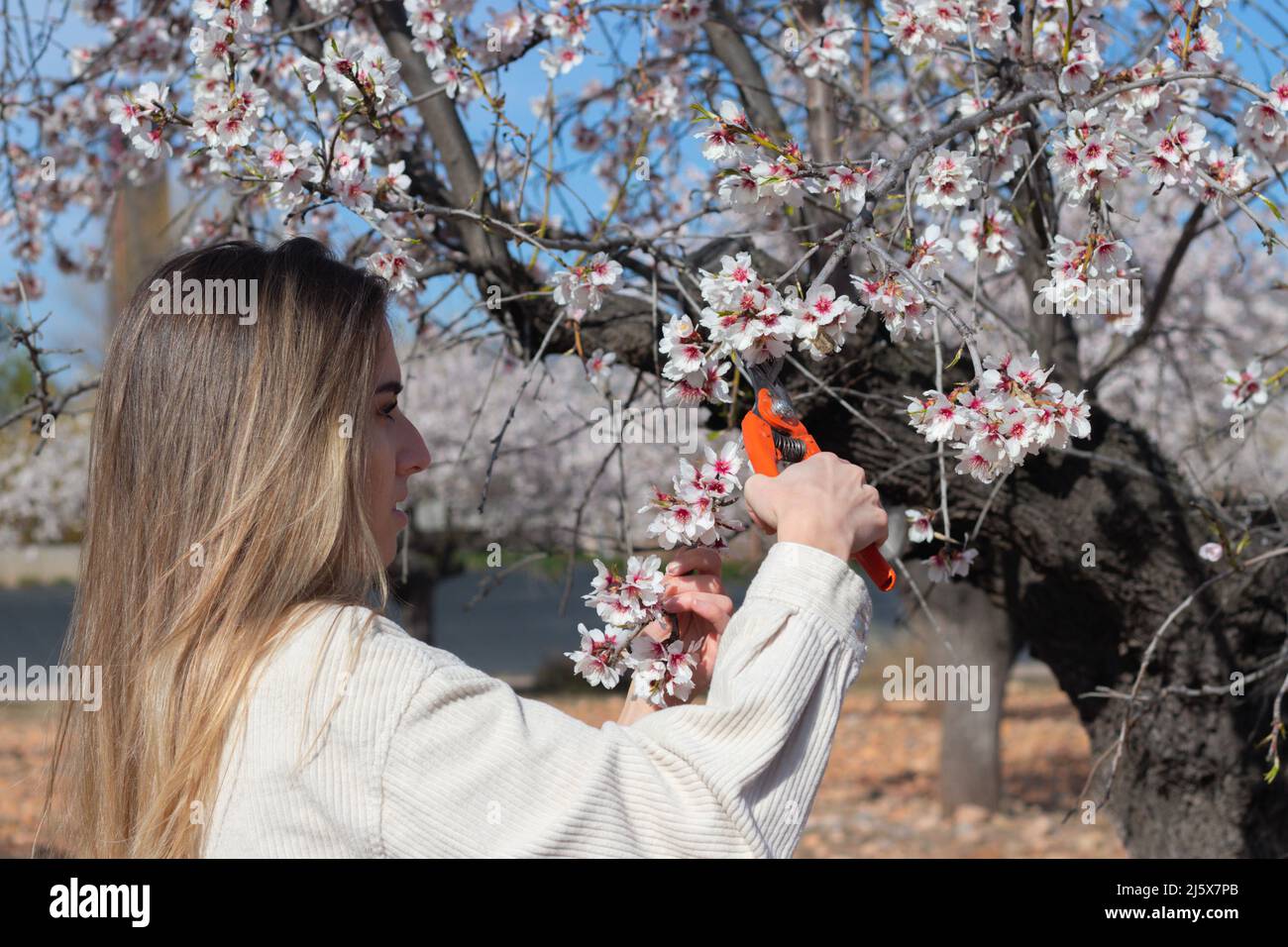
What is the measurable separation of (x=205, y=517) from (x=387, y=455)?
0.22 meters

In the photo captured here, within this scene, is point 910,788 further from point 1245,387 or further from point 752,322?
point 752,322

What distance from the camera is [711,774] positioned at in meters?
1.17

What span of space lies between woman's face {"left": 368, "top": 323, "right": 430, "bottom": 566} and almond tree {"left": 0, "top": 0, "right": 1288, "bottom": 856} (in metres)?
0.37

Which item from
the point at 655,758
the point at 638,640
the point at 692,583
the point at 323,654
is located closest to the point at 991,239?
the point at 692,583

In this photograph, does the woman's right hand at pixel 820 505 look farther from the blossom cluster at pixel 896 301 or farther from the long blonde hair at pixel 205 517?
the long blonde hair at pixel 205 517

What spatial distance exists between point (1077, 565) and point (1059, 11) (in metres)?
1.27

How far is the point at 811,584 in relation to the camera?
1.24 metres

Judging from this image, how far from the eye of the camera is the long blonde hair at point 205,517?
50.7 inches

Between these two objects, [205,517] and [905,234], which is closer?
[205,517]

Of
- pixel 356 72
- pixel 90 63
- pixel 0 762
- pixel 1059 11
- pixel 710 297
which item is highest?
pixel 90 63

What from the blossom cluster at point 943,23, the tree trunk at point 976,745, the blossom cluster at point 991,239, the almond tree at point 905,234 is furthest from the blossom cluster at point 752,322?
the tree trunk at point 976,745

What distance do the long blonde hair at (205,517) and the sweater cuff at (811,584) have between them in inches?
18.1

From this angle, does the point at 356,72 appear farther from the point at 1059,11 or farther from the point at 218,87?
the point at 1059,11

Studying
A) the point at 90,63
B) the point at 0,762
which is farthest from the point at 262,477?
the point at 0,762
